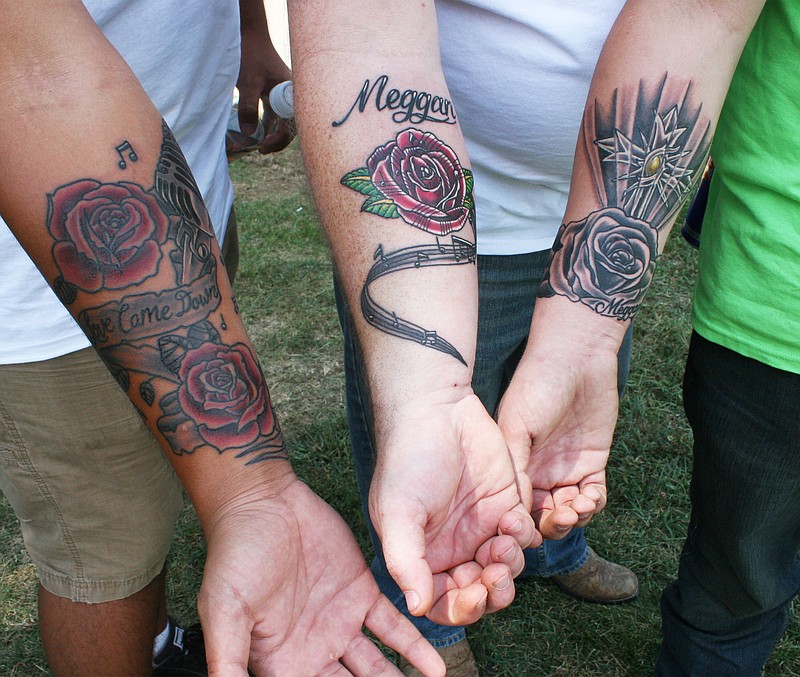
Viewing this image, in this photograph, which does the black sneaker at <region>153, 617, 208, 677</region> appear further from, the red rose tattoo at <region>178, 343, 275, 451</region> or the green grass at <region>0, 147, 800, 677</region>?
the red rose tattoo at <region>178, 343, 275, 451</region>

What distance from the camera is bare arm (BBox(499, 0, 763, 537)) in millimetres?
1662

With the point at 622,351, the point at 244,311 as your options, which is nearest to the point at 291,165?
the point at 244,311

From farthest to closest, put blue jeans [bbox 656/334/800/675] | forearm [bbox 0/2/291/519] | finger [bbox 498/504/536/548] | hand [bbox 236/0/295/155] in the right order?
hand [bbox 236/0/295/155] < blue jeans [bbox 656/334/800/675] < finger [bbox 498/504/536/548] < forearm [bbox 0/2/291/519]

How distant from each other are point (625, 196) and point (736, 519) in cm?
86

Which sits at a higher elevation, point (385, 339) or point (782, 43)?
point (782, 43)

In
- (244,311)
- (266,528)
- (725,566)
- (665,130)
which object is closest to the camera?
(266,528)

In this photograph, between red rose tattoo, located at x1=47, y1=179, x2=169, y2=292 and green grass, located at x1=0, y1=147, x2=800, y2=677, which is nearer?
red rose tattoo, located at x1=47, y1=179, x2=169, y2=292

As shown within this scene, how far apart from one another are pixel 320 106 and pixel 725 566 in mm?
1535

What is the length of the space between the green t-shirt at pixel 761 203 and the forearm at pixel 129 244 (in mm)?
1086

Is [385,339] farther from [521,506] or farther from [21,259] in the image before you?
[21,259]

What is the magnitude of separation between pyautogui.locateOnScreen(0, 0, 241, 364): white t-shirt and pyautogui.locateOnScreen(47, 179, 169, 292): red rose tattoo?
40cm

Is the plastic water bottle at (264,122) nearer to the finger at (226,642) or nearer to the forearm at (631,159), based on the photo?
the forearm at (631,159)

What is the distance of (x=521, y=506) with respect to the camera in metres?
1.54

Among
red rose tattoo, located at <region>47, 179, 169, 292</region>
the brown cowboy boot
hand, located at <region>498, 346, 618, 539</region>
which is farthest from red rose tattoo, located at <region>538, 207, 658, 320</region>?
the brown cowboy boot
